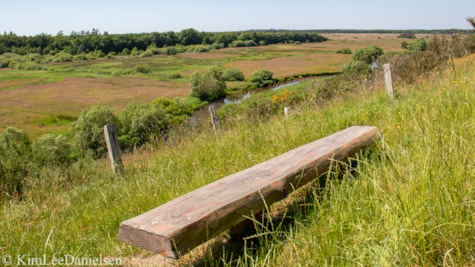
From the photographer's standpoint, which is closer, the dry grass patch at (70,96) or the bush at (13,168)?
the bush at (13,168)

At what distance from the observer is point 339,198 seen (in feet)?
7.25

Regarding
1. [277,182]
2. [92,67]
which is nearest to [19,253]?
[277,182]

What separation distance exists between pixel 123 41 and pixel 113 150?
131m

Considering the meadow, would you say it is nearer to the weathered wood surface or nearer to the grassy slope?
the grassy slope

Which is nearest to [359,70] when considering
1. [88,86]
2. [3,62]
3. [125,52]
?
[88,86]

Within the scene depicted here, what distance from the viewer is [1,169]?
18.2 ft

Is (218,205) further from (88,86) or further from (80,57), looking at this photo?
(80,57)

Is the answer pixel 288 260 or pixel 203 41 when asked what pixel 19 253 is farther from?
pixel 203 41

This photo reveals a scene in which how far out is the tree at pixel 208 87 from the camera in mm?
51844

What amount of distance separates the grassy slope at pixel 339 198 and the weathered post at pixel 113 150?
Result: 138 millimetres

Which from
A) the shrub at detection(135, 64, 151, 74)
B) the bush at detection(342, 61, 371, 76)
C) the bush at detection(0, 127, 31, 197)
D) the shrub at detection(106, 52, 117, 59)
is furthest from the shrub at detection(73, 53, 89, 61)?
the bush at detection(0, 127, 31, 197)


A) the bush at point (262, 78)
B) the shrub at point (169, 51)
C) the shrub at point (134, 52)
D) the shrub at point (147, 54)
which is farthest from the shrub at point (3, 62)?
the bush at point (262, 78)

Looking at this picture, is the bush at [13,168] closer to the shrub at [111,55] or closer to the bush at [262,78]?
the bush at [262,78]

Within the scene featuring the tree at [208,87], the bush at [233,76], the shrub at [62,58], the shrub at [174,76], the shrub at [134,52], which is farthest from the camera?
the shrub at [134,52]
